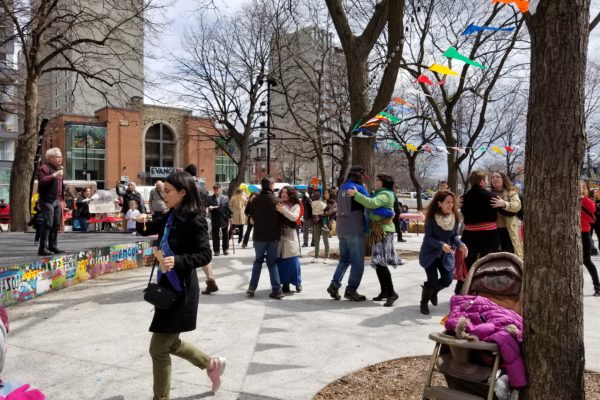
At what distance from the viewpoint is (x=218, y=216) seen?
11648 mm

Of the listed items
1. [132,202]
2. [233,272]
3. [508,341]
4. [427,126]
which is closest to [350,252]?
[233,272]

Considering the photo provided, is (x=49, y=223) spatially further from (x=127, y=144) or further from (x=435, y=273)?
(x=127, y=144)

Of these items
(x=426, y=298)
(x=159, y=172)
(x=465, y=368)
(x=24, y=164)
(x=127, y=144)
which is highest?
(x=127, y=144)

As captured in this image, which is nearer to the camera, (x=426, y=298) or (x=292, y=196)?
(x=426, y=298)

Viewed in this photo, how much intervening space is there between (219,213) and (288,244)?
15.7 feet

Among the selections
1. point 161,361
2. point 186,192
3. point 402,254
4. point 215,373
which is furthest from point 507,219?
point 402,254

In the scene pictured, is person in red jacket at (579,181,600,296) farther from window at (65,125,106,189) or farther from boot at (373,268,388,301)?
window at (65,125,106,189)

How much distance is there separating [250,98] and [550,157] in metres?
26.8

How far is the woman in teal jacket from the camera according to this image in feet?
21.1

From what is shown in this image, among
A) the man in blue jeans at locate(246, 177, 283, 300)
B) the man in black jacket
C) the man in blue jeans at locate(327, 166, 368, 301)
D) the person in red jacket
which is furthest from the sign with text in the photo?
the person in red jacket

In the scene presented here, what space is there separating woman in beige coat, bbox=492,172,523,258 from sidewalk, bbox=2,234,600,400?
1.17 meters

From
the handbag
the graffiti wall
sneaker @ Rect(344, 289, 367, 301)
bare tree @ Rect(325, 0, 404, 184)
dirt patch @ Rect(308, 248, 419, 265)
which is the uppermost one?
bare tree @ Rect(325, 0, 404, 184)

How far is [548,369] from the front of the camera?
108 inches

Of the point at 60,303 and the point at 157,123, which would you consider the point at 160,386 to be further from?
the point at 157,123
